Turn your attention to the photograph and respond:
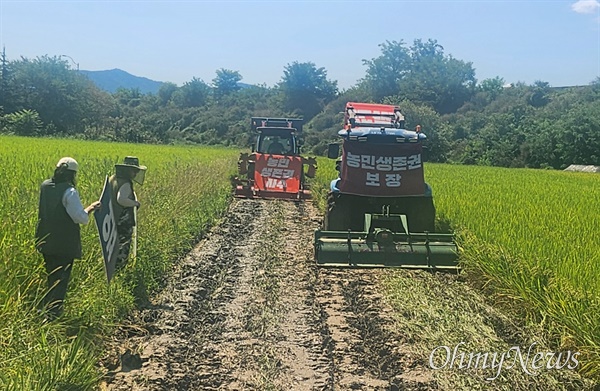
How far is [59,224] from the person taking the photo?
5.12 meters

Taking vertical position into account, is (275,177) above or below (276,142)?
below

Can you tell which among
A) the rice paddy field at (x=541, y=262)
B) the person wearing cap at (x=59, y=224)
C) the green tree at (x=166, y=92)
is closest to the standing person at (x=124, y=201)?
the person wearing cap at (x=59, y=224)

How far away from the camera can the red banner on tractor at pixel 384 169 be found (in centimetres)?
902

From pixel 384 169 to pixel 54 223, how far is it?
16.9 feet

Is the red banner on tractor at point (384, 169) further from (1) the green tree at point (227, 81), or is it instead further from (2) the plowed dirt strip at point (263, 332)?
(1) the green tree at point (227, 81)

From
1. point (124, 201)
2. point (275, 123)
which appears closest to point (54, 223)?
point (124, 201)

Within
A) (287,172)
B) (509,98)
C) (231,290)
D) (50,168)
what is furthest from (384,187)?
(509,98)

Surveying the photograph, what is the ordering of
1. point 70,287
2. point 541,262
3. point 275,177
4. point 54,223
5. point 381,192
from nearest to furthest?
point 54,223
point 70,287
point 541,262
point 381,192
point 275,177

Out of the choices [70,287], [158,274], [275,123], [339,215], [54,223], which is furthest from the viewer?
[275,123]

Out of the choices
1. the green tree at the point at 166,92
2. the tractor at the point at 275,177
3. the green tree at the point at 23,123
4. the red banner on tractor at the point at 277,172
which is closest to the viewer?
the tractor at the point at 275,177

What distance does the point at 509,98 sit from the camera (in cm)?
6328

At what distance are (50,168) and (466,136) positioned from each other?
45.4 m

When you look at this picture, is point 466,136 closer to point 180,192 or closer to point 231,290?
point 180,192

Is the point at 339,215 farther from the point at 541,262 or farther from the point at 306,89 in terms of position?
the point at 306,89
